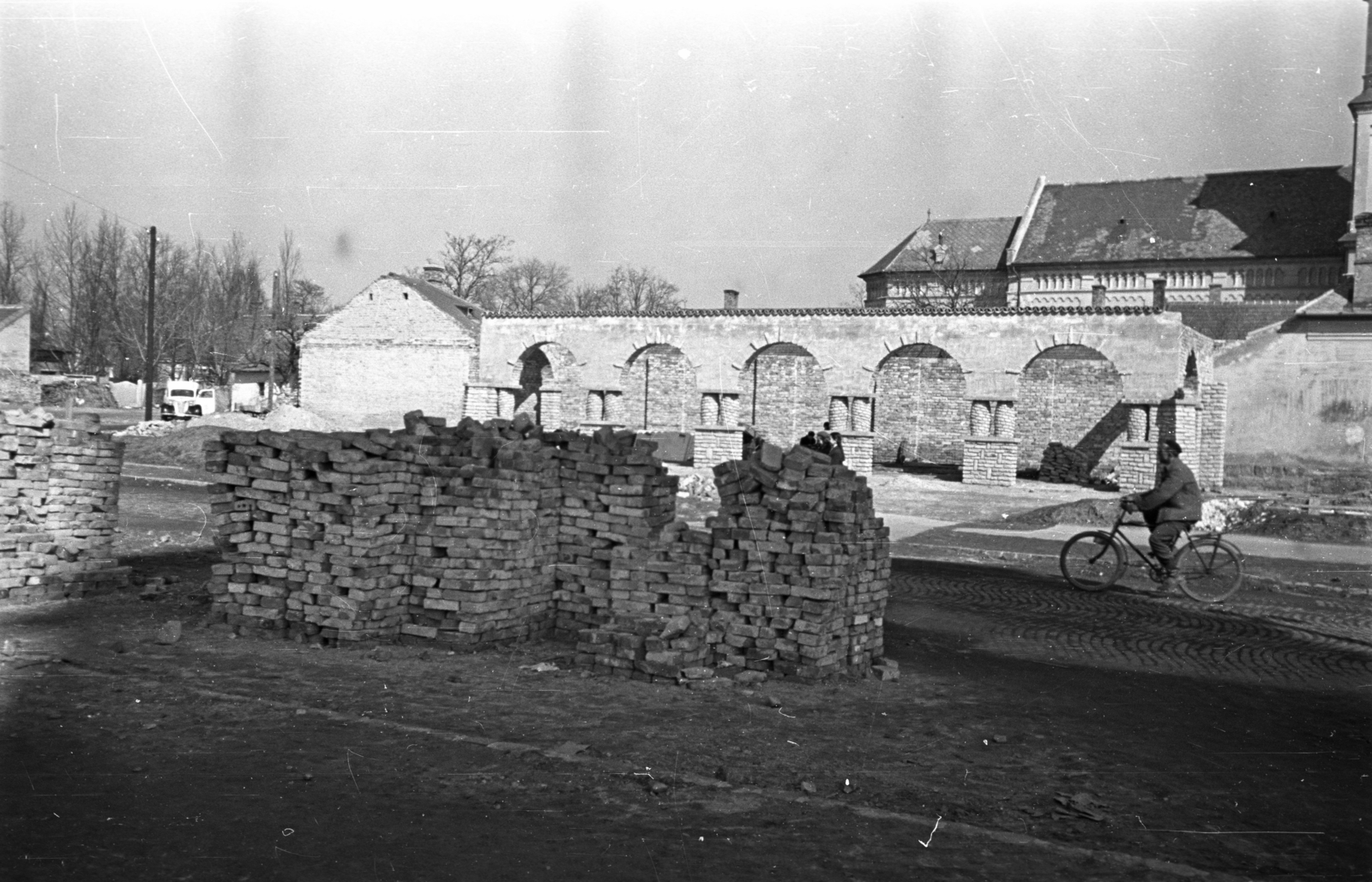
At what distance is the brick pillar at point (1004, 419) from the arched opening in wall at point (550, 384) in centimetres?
1243

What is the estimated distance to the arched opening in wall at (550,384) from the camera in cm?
3481

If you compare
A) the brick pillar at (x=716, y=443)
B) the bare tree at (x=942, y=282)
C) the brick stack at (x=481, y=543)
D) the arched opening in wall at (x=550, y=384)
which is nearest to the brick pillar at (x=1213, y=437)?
the brick pillar at (x=716, y=443)

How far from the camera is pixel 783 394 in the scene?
3994 cm

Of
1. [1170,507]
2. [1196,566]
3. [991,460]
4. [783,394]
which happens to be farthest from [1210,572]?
[783,394]

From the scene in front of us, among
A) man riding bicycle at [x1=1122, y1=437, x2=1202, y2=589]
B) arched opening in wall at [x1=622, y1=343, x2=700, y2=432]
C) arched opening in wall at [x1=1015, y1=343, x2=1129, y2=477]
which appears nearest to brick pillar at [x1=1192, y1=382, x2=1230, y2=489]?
arched opening in wall at [x1=1015, y1=343, x2=1129, y2=477]

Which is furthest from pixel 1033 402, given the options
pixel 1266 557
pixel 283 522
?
pixel 283 522

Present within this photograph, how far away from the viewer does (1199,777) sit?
18.6ft

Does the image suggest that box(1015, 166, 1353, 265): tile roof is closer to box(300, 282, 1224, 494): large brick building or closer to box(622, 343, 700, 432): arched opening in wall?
box(300, 282, 1224, 494): large brick building

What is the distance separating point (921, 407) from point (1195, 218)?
2010 cm

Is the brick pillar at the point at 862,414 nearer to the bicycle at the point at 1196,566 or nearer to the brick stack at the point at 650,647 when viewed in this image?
the bicycle at the point at 1196,566

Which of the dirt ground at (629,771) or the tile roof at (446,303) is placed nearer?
the dirt ground at (629,771)

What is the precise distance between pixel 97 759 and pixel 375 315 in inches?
→ 1347

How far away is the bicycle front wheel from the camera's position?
11.6 meters

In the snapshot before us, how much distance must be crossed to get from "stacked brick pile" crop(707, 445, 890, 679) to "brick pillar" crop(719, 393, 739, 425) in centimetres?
2434
